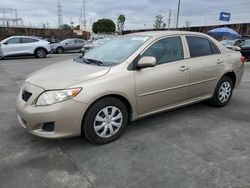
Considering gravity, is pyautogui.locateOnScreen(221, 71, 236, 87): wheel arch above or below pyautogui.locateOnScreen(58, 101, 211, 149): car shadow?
above

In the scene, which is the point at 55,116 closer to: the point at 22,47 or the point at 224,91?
the point at 224,91

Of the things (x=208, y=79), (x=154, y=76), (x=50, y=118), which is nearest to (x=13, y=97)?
(x=50, y=118)

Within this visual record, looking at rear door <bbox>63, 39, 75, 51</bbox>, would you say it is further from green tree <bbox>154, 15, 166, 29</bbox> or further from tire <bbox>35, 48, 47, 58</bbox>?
green tree <bbox>154, 15, 166, 29</bbox>

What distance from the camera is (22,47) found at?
16.0 metres

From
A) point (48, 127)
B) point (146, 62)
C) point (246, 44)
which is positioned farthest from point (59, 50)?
point (48, 127)

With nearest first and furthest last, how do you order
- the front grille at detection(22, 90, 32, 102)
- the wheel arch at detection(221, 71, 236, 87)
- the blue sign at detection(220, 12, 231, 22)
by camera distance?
the front grille at detection(22, 90, 32, 102), the wheel arch at detection(221, 71, 236, 87), the blue sign at detection(220, 12, 231, 22)

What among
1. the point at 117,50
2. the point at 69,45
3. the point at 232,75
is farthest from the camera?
the point at 69,45

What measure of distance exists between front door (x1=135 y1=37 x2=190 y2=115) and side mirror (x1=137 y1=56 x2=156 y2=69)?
121 mm

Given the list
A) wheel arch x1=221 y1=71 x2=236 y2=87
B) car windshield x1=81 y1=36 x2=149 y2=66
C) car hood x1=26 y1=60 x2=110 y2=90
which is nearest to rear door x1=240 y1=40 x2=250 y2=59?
wheel arch x1=221 y1=71 x2=236 y2=87

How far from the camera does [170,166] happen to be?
297 cm

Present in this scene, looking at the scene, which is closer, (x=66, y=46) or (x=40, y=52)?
(x=40, y=52)

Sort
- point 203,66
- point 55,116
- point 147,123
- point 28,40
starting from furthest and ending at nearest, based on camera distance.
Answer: point 28,40
point 203,66
point 147,123
point 55,116

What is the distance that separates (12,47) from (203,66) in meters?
14.2

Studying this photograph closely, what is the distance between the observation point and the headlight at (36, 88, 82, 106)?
10.2 feet
